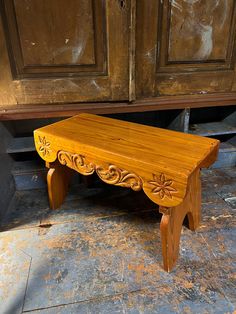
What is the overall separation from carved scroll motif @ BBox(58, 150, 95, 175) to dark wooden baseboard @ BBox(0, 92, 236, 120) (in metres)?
0.39

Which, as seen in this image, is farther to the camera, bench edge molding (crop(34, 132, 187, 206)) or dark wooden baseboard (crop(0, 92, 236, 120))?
dark wooden baseboard (crop(0, 92, 236, 120))

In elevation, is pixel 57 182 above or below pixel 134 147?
below

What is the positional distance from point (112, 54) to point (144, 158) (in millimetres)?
781

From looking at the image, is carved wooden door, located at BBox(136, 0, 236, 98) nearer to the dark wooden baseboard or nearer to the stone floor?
the dark wooden baseboard

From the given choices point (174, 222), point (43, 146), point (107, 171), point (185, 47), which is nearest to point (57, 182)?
point (43, 146)

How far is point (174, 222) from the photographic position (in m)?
1.08

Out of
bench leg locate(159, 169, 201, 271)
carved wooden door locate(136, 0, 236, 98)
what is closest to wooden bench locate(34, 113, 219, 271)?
bench leg locate(159, 169, 201, 271)

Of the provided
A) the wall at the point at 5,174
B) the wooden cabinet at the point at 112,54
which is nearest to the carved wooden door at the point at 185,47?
the wooden cabinet at the point at 112,54

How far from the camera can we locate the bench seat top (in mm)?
949

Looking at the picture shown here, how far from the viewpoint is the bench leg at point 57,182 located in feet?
4.71

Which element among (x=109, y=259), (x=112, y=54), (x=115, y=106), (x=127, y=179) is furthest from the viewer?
(x=115, y=106)

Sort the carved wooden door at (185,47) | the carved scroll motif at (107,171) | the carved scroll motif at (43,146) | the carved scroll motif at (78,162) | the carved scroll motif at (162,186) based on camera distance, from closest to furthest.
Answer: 1. the carved scroll motif at (162,186)
2. the carved scroll motif at (107,171)
3. the carved scroll motif at (78,162)
4. the carved scroll motif at (43,146)
5. the carved wooden door at (185,47)

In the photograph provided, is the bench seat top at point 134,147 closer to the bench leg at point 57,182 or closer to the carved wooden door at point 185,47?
the bench leg at point 57,182

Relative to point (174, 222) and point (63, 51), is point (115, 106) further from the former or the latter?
point (174, 222)
